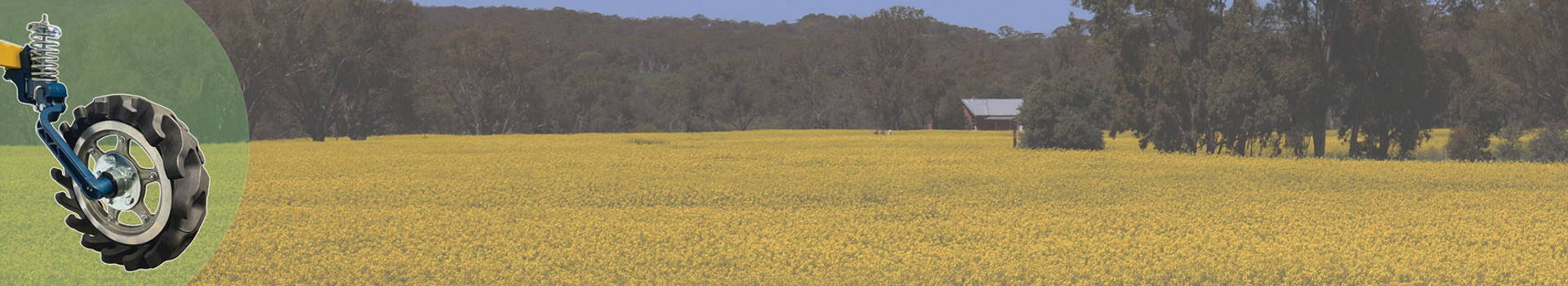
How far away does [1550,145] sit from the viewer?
55969mm

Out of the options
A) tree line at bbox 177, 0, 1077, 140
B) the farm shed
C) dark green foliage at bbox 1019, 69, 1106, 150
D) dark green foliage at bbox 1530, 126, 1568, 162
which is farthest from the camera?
the farm shed

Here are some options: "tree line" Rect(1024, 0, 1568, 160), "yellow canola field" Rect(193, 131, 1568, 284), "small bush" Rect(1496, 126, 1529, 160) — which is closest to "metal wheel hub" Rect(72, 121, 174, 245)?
"yellow canola field" Rect(193, 131, 1568, 284)

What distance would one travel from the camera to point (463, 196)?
27516mm

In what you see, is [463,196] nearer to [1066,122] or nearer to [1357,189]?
[1357,189]

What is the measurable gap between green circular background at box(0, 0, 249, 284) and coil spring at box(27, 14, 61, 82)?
0.08 meters

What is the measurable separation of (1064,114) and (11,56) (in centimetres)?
6133

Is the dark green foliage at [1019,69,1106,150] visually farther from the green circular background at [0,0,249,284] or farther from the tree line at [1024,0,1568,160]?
the green circular background at [0,0,249,284]

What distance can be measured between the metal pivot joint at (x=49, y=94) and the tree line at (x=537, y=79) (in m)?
69.7

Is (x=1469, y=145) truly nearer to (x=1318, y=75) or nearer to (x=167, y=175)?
(x=1318, y=75)

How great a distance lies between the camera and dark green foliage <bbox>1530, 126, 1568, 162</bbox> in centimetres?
5534

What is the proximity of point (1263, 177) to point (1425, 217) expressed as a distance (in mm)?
15027

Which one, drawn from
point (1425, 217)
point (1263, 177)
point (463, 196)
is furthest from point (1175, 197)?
point (463, 196)

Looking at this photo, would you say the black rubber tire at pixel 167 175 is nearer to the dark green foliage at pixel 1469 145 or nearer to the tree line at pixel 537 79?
the dark green foliage at pixel 1469 145

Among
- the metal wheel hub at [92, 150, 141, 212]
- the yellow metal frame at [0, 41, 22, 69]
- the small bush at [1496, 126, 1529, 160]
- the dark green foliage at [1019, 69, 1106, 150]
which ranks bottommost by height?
the small bush at [1496, 126, 1529, 160]
